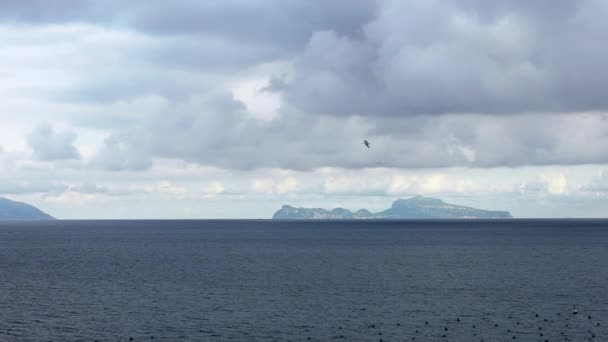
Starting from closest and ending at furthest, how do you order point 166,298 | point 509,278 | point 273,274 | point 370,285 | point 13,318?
point 13,318, point 166,298, point 370,285, point 509,278, point 273,274

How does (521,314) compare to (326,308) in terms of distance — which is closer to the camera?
(521,314)

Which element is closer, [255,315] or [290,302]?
[255,315]

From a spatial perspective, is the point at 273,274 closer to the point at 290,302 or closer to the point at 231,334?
the point at 290,302

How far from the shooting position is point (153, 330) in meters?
111

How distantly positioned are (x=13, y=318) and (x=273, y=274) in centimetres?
8159

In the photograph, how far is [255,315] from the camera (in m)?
123

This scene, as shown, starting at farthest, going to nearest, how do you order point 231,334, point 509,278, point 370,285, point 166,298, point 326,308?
1. point 509,278
2. point 370,285
3. point 166,298
4. point 326,308
5. point 231,334

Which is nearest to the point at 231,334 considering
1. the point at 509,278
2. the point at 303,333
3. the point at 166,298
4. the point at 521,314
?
the point at 303,333

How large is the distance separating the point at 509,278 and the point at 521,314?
2201 inches

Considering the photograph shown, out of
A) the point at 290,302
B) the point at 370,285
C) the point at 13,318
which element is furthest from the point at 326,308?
the point at 13,318

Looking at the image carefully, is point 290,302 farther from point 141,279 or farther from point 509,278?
point 509,278

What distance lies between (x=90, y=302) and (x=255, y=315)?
3776 centimetres

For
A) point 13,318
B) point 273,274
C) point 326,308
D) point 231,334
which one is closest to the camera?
point 231,334

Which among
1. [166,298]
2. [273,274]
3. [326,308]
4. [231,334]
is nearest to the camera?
[231,334]
